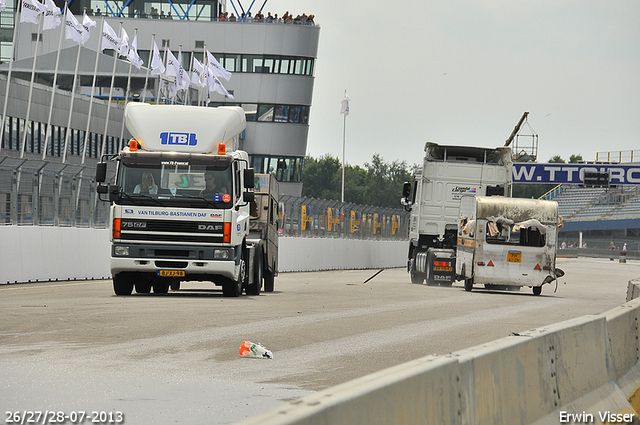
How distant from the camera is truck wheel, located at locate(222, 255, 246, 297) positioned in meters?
18.7

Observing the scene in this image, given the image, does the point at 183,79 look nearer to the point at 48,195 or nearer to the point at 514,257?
the point at 48,195

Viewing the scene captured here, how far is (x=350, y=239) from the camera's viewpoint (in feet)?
143

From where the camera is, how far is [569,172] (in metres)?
60.2

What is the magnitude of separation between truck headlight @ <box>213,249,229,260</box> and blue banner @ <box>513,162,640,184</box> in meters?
44.6

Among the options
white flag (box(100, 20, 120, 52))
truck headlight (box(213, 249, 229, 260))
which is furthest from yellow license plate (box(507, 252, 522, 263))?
white flag (box(100, 20, 120, 52))

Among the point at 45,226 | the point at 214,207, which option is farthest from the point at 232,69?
the point at 214,207

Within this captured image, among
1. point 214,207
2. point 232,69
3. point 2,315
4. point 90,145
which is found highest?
point 232,69

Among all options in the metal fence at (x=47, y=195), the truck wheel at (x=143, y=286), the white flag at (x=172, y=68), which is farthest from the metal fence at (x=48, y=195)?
the white flag at (x=172, y=68)

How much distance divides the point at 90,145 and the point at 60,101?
5619 millimetres

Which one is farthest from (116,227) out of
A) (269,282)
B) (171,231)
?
(269,282)

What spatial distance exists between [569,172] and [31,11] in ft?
114

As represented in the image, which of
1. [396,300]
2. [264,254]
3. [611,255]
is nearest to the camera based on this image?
[396,300]

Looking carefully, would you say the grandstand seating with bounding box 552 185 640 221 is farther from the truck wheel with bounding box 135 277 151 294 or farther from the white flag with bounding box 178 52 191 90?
the truck wheel with bounding box 135 277 151 294

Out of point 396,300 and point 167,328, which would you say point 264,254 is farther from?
point 167,328
